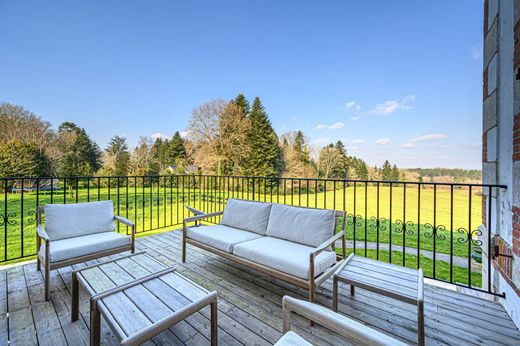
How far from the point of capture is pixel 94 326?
1.35m

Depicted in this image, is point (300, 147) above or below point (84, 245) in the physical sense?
above

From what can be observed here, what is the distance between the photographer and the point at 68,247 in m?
2.39

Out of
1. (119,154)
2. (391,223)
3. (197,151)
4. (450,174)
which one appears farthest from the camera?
(119,154)

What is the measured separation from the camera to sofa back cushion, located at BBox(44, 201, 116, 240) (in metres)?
2.68

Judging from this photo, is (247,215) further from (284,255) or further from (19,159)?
(19,159)

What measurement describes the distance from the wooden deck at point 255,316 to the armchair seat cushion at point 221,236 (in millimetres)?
397

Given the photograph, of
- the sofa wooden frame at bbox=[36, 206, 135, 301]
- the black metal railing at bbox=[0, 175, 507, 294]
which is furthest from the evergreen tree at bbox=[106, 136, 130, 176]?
the sofa wooden frame at bbox=[36, 206, 135, 301]

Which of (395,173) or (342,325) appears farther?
(395,173)

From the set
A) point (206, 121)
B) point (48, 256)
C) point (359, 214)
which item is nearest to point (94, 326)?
point (48, 256)

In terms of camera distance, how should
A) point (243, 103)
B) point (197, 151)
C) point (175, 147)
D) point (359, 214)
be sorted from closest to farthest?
point (359, 214), point (197, 151), point (243, 103), point (175, 147)

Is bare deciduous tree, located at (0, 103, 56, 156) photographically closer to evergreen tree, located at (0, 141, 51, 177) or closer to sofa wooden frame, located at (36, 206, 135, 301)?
evergreen tree, located at (0, 141, 51, 177)

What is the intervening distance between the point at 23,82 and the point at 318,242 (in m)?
Answer: 17.2

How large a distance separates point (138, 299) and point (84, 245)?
5.07 ft

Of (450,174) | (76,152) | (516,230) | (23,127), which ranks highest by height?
(23,127)
